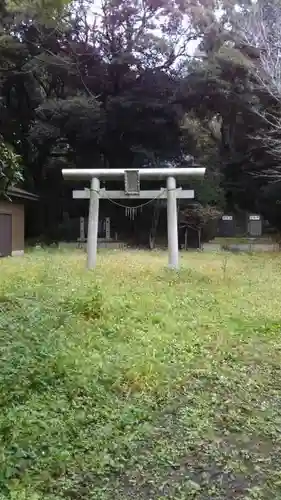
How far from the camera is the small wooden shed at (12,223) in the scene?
16062 millimetres

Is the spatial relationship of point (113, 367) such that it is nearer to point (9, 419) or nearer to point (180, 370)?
point (180, 370)

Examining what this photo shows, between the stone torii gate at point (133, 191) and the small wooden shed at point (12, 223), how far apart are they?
5593 millimetres

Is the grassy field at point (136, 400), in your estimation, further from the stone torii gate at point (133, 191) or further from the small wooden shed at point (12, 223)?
the small wooden shed at point (12, 223)

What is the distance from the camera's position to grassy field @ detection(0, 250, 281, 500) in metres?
2.43

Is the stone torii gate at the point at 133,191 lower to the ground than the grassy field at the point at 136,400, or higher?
higher

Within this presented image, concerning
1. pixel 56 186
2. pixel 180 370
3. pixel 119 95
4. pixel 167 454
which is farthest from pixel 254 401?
pixel 56 186

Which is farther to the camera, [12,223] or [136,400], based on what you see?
[12,223]

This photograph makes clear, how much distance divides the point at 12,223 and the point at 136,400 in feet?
47.6

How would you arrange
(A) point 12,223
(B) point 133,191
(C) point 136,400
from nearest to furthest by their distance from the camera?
(C) point 136,400 → (B) point 133,191 → (A) point 12,223

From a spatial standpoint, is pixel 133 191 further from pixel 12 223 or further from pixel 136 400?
pixel 12 223

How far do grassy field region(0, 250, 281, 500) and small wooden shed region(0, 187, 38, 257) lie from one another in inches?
424

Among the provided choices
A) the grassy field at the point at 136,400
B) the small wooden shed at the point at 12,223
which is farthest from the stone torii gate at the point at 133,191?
the small wooden shed at the point at 12,223

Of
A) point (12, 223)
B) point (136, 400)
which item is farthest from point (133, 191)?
point (12, 223)

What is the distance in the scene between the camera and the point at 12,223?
16938mm
